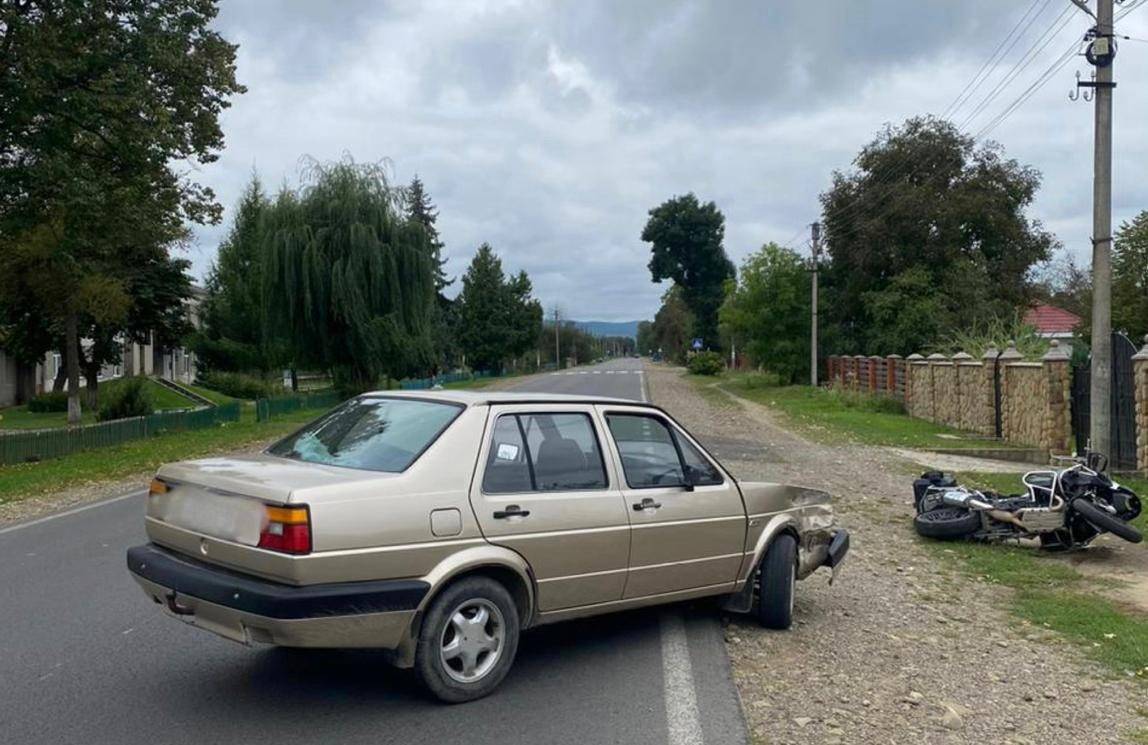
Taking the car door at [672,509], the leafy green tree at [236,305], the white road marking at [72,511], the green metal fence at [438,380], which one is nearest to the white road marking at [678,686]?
the car door at [672,509]

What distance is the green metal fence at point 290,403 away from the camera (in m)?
32.6

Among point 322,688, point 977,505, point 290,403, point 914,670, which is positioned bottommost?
point 914,670

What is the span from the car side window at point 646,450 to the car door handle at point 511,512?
2.88 feet

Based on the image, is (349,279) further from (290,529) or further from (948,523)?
(290,529)

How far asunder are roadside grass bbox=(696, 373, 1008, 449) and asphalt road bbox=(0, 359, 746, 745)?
17.3m

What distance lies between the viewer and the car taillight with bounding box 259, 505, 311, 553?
4.78 m

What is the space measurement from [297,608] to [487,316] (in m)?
81.1

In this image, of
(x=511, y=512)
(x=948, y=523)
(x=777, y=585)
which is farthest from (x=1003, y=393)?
(x=511, y=512)

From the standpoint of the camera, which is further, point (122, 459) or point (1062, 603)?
point (122, 459)

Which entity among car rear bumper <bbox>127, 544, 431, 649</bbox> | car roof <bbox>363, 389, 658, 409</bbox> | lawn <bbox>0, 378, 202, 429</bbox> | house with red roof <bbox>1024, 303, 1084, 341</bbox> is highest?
house with red roof <bbox>1024, 303, 1084, 341</bbox>

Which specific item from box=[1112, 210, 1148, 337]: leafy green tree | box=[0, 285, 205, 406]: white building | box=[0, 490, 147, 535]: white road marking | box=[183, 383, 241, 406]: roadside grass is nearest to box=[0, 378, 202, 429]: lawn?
box=[0, 285, 205, 406]: white building

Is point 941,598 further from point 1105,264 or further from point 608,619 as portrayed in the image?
point 1105,264

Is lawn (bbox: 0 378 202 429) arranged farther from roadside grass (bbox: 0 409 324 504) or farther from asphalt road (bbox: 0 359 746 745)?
asphalt road (bbox: 0 359 746 745)

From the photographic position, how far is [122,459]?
20.5m
